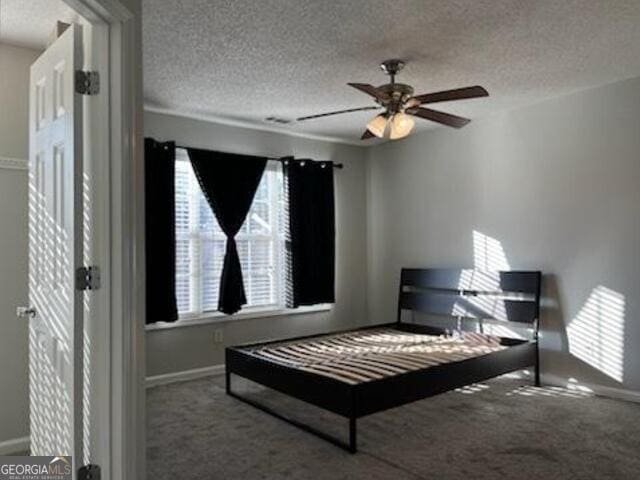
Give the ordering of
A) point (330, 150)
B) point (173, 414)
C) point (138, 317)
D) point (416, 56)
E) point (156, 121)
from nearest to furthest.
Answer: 1. point (138, 317)
2. point (416, 56)
3. point (173, 414)
4. point (156, 121)
5. point (330, 150)

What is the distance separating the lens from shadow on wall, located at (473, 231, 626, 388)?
3762 millimetres

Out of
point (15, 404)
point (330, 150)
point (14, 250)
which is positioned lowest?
point (15, 404)

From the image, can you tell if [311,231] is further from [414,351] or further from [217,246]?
[414,351]

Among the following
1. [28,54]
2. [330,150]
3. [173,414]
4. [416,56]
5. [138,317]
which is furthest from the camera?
[330,150]

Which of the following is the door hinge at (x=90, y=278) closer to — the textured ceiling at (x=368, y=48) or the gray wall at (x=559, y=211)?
the textured ceiling at (x=368, y=48)

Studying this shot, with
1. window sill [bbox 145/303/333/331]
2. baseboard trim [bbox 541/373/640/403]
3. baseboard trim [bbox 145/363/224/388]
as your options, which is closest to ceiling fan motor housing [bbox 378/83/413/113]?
window sill [bbox 145/303/333/331]

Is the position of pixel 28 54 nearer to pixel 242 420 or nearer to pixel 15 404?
pixel 15 404

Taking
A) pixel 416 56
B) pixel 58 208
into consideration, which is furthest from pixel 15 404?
pixel 416 56

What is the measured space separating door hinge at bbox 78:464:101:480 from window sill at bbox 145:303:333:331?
2.43 meters

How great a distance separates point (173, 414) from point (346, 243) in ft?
9.45

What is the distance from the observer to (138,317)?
5.93 ft

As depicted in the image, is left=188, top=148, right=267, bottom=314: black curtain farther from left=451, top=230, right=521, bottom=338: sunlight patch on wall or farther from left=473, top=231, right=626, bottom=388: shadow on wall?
left=473, top=231, right=626, bottom=388: shadow on wall

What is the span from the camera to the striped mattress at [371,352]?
3156 millimetres

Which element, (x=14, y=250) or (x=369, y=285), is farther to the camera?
(x=369, y=285)
